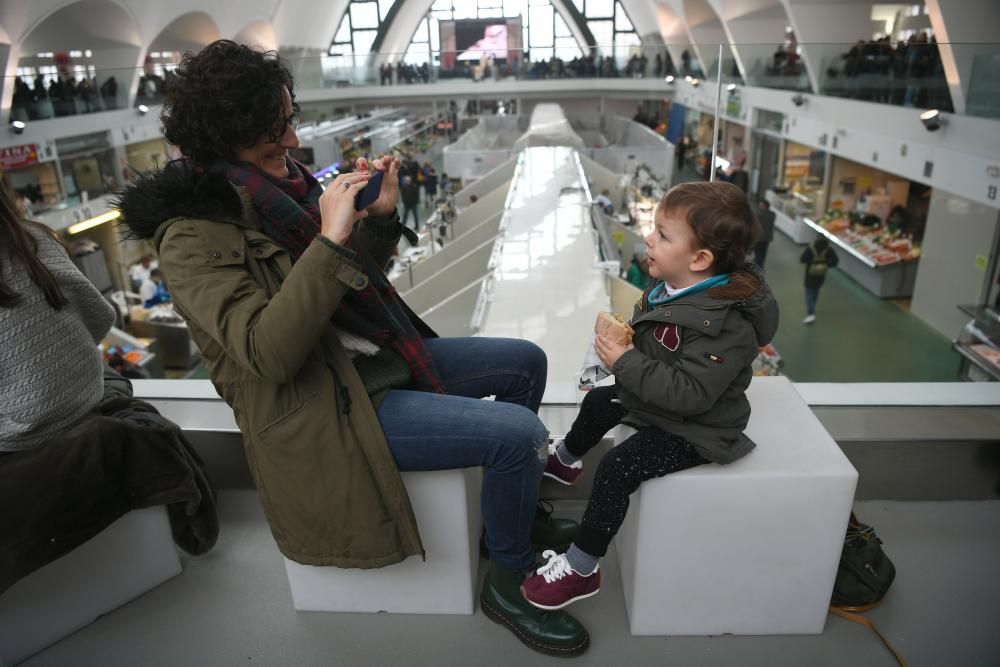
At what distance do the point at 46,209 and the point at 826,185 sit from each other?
1045cm

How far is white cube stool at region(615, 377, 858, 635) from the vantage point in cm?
135

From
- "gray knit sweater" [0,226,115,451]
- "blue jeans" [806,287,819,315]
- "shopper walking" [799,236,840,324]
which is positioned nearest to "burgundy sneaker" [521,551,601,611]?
"gray knit sweater" [0,226,115,451]

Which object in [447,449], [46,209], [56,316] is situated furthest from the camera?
[46,209]

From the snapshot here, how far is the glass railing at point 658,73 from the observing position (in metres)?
3.00

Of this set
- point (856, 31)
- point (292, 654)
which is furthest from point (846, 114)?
point (292, 654)

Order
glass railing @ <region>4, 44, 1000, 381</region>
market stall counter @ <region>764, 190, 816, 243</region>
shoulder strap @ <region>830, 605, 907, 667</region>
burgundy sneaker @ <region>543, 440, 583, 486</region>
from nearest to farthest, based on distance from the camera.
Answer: shoulder strap @ <region>830, 605, 907, 667</region> < burgundy sneaker @ <region>543, 440, 583, 486</region> < glass railing @ <region>4, 44, 1000, 381</region> < market stall counter @ <region>764, 190, 816, 243</region>

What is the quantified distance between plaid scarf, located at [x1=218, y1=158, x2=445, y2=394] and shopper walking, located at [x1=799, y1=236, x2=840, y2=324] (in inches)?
256

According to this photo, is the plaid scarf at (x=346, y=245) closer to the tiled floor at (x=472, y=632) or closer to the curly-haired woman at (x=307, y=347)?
the curly-haired woman at (x=307, y=347)

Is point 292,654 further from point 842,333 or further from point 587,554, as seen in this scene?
point 842,333

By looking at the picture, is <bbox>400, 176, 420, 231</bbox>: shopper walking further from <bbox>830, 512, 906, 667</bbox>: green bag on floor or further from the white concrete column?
the white concrete column

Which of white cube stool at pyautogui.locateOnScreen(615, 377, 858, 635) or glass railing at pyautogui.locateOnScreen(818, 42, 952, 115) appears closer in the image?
white cube stool at pyautogui.locateOnScreen(615, 377, 858, 635)

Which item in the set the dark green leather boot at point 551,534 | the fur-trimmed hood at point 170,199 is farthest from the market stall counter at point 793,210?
the fur-trimmed hood at point 170,199

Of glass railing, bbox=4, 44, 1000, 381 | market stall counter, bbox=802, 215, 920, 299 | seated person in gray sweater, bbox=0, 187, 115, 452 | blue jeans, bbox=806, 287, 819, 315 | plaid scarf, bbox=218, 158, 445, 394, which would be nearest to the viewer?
plaid scarf, bbox=218, 158, 445, 394

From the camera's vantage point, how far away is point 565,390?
2316 mm
